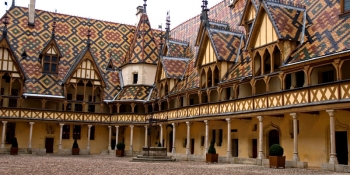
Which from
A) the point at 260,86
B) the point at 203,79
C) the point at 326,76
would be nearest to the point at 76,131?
the point at 203,79

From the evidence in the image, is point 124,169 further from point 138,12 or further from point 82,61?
point 138,12

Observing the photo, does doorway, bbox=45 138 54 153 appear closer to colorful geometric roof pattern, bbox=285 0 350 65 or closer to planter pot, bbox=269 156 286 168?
planter pot, bbox=269 156 286 168

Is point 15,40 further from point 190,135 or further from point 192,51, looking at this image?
point 190,135

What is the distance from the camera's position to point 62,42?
143ft

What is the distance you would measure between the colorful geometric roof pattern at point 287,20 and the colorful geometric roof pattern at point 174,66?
1332 centimetres

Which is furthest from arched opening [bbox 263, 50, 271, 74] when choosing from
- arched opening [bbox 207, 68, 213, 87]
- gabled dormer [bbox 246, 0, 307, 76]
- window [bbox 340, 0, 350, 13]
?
arched opening [bbox 207, 68, 213, 87]

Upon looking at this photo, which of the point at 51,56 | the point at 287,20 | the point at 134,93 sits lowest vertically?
the point at 134,93

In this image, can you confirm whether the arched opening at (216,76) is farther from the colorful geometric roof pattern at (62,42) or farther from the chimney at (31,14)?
the chimney at (31,14)

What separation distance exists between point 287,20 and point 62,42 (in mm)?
26208

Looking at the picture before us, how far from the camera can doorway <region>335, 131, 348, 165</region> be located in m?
21.0

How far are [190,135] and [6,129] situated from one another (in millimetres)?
16872

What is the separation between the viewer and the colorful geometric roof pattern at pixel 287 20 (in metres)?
23.8

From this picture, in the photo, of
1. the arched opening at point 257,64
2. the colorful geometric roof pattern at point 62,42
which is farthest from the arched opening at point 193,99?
the colorful geometric roof pattern at point 62,42

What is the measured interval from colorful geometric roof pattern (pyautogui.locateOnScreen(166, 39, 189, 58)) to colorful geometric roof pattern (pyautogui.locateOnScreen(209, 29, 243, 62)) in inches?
333
